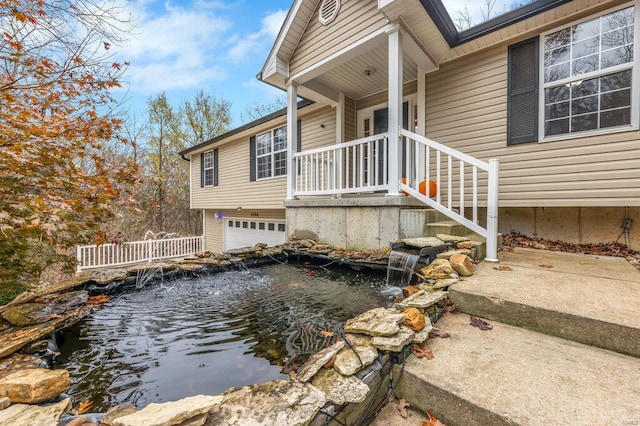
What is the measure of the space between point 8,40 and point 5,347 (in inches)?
146

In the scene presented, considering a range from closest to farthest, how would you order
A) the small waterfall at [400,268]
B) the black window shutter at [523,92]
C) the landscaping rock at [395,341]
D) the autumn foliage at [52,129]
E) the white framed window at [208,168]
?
1. the landscaping rock at [395,341]
2. the autumn foliage at [52,129]
3. the small waterfall at [400,268]
4. the black window shutter at [523,92]
5. the white framed window at [208,168]

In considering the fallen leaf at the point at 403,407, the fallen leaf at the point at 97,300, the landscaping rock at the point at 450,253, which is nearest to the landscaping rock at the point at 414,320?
the fallen leaf at the point at 403,407

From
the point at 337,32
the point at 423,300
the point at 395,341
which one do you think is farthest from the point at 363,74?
the point at 395,341

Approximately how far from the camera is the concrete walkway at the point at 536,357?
1.17m

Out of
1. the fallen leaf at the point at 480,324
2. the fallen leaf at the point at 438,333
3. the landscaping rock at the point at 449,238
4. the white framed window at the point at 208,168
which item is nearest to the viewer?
the fallen leaf at the point at 438,333

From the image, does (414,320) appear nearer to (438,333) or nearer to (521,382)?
(438,333)

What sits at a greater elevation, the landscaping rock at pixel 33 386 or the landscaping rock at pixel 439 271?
the landscaping rock at pixel 439 271

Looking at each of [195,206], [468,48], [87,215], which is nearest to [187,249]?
[195,206]

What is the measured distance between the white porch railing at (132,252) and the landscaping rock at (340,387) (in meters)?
7.76

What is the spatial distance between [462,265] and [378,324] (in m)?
1.38

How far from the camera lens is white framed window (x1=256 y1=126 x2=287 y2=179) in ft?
26.7

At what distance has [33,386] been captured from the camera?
1143 mm

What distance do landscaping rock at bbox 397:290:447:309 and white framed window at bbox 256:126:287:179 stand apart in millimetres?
6312

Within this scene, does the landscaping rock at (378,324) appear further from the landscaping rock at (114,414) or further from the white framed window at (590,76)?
the white framed window at (590,76)
